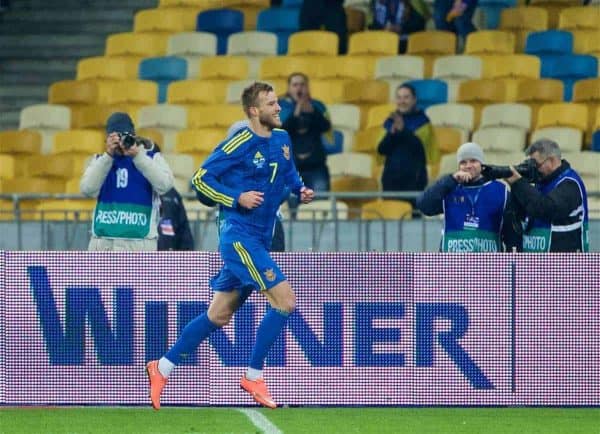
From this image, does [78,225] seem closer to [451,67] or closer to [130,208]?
[130,208]

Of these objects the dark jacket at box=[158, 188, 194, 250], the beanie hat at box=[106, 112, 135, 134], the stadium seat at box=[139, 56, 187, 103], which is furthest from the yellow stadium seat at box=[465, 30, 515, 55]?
the beanie hat at box=[106, 112, 135, 134]

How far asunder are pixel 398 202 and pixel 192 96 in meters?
4.22

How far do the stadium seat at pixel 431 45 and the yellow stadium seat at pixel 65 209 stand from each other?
14.7ft

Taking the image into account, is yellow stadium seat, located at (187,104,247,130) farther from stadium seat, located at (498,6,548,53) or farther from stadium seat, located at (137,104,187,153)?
stadium seat, located at (498,6,548,53)

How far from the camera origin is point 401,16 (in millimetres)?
20953

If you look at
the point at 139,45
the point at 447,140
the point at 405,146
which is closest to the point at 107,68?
the point at 139,45

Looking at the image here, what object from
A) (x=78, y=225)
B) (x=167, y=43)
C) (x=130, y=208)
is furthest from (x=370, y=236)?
(x=167, y=43)

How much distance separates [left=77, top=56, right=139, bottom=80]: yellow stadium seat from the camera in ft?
70.4

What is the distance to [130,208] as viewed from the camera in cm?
1302

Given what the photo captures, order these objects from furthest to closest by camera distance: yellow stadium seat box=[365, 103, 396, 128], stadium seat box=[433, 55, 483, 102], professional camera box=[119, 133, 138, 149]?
stadium seat box=[433, 55, 483, 102]
yellow stadium seat box=[365, 103, 396, 128]
professional camera box=[119, 133, 138, 149]

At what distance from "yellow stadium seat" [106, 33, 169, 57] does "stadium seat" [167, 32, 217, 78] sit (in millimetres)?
400

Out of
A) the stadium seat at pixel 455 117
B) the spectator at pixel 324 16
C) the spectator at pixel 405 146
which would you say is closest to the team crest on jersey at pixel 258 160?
the spectator at pixel 405 146

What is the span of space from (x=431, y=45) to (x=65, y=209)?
215 inches

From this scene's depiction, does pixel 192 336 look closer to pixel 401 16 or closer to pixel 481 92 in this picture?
pixel 481 92
